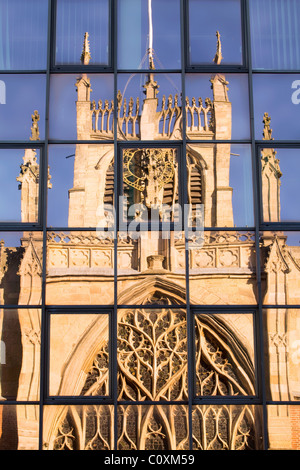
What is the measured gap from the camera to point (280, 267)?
11516 millimetres

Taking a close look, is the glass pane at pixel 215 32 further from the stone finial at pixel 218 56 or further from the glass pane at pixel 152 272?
the glass pane at pixel 152 272

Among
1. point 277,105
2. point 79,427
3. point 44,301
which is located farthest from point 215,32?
point 79,427

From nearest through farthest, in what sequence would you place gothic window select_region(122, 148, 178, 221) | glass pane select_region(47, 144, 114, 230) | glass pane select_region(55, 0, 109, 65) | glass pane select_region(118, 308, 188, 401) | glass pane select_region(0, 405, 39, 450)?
glass pane select_region(0, 405, 39, 450), glass pane select_region(118, 308, 188, 401), glass pane select_region(47, 144, 114, 230), gothic window select_region(122, 148, 178, 221), glass pane select_region(55, 0, 109, 65)

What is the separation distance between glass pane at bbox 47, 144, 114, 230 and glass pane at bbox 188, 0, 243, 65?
2.19m

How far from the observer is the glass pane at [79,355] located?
11.3 meters

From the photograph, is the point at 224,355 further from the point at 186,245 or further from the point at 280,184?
the point at 280,184

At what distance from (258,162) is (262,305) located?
7.38 feet

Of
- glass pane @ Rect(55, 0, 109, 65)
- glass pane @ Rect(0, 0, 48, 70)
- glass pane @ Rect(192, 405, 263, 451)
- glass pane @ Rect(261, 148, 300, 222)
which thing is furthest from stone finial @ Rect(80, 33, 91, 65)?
glass pane @ Rect(192, 405, 263, 451)

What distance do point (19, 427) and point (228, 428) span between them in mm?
3083

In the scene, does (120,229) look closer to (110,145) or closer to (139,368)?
(110,145)

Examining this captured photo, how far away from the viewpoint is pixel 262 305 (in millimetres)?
11406

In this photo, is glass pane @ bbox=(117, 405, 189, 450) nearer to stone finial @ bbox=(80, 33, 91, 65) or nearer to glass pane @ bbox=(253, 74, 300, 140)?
glass pane @ bbox=(253, 74, 300, 140)

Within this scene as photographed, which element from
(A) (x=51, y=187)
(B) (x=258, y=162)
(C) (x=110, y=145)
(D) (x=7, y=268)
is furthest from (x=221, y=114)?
(D) (x=7, y=268)

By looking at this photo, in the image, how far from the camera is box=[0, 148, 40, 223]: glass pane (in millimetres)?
11719
